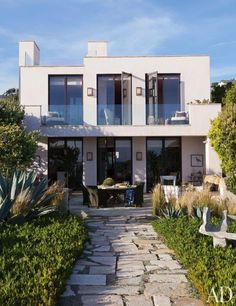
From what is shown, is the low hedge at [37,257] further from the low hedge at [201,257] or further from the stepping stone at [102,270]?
the low hedge at [201,257]

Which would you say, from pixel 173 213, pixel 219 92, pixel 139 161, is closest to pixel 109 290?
pixel 173 213

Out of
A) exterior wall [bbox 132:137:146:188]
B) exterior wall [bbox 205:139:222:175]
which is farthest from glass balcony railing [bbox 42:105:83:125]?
exterior wall [bbox 205:139:222:175]

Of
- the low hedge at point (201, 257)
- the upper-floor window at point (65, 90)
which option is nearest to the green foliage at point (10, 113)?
the upper-floor window at point (65, 90)

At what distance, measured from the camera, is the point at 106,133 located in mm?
18828

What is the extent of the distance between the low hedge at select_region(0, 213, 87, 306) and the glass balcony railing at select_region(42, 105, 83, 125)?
33.8 ft

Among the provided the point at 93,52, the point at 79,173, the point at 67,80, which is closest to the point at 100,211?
the point at 79,173

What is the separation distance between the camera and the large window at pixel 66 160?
797 inches

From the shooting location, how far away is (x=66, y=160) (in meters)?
20.3

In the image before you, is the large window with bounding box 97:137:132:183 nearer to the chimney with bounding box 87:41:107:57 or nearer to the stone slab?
the chimney with bounding box 87:41:107:57

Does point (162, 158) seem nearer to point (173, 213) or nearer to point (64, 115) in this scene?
point (64, 115)

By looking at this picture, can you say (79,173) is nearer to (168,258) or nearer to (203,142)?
(203,142)

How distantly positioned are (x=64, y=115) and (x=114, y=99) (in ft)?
8.72

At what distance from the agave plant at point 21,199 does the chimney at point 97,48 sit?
43.1 feet

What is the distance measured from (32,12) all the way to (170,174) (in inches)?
411
